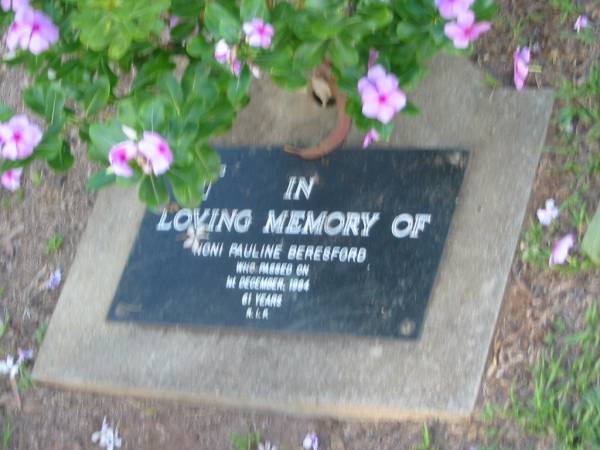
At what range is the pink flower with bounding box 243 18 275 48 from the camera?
1.97 metres

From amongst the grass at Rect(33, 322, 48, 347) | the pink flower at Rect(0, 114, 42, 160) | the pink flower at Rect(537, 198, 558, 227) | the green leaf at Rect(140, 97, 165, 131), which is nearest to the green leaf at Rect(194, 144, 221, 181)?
the green leaf at Rect(140, 97, 165, 131)

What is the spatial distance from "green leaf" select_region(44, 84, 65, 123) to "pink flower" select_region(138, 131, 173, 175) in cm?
36

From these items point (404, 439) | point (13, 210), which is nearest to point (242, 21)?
point (404, 439)

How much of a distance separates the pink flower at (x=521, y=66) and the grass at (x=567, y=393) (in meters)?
0.68

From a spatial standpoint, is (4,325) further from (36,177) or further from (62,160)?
(62,160)

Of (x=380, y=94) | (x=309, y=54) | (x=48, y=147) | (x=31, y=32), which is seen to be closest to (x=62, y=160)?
(x=48, y=147)

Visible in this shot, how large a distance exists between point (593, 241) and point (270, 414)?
0.92 m

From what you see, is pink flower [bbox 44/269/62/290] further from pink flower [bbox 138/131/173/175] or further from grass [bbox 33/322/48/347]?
pink flower [bbox 138/131/173/175]

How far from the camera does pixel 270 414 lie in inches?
95.7

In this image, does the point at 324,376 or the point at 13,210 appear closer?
the point at 324,376

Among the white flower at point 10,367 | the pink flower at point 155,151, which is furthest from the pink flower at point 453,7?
the white flower at point 10,367

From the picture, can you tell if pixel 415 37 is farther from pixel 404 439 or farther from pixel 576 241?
pixel 404 439

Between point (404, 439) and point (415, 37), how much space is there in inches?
37.4

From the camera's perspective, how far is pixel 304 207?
2.57 meters
